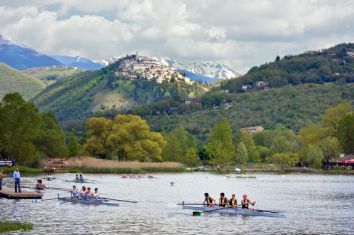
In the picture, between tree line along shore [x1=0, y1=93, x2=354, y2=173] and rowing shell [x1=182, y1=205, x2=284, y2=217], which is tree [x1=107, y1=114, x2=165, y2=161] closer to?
tree line along shore [x1=0, y1=93, x2=354, y2=173]

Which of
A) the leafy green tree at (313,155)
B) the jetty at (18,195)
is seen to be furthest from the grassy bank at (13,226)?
the leafy green tree at (313,155)

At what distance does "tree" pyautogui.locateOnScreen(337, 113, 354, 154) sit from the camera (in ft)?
628

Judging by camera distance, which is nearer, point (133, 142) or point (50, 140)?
point (50, 140)

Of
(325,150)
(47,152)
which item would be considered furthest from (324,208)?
(325,150)

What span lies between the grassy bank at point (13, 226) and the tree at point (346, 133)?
148 m

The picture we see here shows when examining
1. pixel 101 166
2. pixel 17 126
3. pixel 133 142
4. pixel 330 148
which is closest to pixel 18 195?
pixel 17 126

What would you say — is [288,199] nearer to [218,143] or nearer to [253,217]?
[253,217]

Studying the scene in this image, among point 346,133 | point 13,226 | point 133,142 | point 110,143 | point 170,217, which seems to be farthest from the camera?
point 346,133

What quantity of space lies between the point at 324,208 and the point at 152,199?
21086 mm

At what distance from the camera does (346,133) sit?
193m

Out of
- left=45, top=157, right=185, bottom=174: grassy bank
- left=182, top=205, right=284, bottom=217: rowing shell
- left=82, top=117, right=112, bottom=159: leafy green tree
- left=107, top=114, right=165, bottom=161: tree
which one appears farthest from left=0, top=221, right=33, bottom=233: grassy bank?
left=82, top=117, right=112, bottom=159: leafy green tree

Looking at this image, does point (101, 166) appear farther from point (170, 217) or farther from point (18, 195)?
point (170, 217)

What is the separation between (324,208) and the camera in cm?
8069

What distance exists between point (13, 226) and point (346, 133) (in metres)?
152
